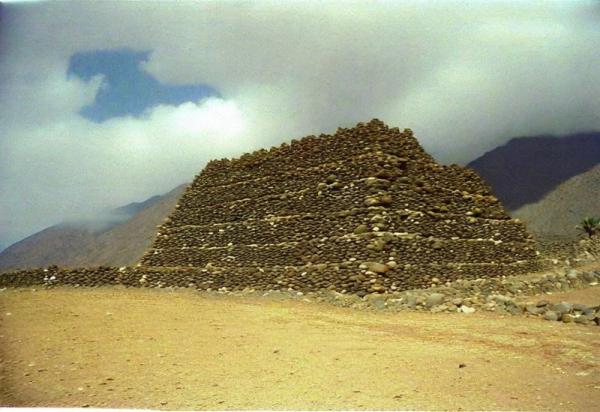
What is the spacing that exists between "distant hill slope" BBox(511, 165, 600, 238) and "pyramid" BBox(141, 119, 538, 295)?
2490 cm

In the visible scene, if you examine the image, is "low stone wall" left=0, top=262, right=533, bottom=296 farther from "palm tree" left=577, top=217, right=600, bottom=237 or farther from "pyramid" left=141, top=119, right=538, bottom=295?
"palm tree" left=577, top=217, right=600, bottom=237

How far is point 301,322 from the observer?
11.1 metres

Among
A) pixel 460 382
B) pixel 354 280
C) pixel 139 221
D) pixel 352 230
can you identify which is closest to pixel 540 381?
pixel 460 382

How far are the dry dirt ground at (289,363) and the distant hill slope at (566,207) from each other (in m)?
35.4

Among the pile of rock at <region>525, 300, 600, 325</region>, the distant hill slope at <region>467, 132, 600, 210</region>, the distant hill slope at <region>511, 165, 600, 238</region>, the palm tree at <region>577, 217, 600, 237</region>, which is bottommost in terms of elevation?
the pile of rock at <region>525, 300, 600, 325</region>

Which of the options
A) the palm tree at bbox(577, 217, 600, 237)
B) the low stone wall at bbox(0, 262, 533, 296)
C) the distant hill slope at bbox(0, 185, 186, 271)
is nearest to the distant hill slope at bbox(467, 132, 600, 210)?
the palm tree at bbox(577, 217, 600, 237)

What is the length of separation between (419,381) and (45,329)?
616cm

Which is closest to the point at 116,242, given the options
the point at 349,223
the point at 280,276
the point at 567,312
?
the point at 280,276

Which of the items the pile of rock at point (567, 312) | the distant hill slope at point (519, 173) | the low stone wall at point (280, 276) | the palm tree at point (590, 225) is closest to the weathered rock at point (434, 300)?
the low stone wall at point (280, 276)

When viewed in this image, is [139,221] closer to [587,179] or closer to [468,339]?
[587,179]

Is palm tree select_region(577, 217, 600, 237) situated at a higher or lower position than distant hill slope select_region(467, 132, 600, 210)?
lower

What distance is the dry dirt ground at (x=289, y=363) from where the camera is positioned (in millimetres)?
5805

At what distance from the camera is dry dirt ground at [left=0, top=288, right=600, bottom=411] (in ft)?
19.0

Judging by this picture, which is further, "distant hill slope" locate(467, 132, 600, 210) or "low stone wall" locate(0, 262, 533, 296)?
"distant hill slope" locate(467, 132, 600, 210)
